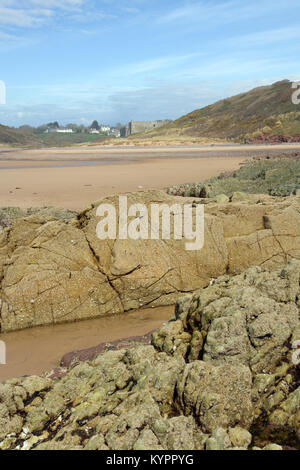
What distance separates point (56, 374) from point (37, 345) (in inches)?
43.6

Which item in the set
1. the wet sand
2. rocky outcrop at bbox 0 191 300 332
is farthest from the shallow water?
the wet sand

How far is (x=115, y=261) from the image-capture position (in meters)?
6.55

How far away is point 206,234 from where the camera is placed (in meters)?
7.06

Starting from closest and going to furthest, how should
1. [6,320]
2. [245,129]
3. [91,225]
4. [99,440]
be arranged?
[99,440], [6,320], [91,225], [245,129]

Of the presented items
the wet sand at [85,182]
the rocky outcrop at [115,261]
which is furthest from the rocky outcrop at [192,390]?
the wet sand at [85,182]

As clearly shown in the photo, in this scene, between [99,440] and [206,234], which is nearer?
[99,440]

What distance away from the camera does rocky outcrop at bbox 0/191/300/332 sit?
20.7 feet

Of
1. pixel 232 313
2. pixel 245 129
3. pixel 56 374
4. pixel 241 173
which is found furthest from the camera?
pixel 245 129

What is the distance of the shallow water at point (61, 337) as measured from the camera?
16.9 ft

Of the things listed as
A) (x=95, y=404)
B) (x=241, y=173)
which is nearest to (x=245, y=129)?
→ (x=241, y=173)

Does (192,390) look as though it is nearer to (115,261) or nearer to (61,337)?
(61,337)

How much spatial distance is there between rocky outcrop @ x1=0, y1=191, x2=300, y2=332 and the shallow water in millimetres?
168

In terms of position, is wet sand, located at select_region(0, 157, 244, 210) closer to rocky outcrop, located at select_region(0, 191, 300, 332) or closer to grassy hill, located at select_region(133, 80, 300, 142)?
rocky outcrop, located at select_region(0, 191, 300, 332)
